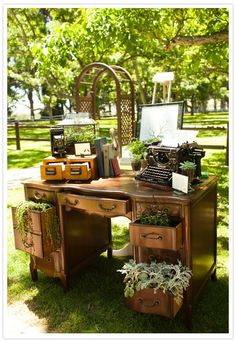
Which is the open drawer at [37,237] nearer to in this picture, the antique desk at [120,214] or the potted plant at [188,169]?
the antique desk at [120,214]

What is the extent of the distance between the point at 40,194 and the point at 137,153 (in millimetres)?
947

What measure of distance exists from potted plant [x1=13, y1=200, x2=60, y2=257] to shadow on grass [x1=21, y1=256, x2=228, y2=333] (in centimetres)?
47

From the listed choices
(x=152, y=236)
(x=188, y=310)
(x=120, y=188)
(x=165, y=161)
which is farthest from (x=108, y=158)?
(x=188, y=310)

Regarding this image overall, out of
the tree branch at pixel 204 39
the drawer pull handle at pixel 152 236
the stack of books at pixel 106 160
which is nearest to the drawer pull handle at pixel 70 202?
the stack of books at pixel 106 160

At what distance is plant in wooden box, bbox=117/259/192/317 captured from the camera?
254cm

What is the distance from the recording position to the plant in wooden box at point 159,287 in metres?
2.54

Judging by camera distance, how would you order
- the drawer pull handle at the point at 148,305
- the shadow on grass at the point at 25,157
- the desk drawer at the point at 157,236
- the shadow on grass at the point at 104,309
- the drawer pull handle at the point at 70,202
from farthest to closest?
the shadow on grass at the point at 25,157
the drawer pull handle at the point at 70,202
the shadow on grass at the point at 104,309
the drawer pull handle at the point at 148,305
the desk drawer at the point at 157,236

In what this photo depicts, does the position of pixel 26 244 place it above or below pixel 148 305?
above

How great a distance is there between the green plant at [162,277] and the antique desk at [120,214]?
4.6 inches

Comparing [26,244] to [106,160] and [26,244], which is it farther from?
[106,160]

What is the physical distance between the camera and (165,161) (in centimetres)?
292

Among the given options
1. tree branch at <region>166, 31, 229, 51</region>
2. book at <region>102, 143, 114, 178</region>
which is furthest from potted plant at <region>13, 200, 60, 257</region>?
tree branch at <region>166, 31, 229, 51</region>

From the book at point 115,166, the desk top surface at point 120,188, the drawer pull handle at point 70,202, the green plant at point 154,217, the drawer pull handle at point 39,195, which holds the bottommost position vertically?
the green plant at point 154,217

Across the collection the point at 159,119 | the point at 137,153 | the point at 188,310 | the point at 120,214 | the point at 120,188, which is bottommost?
the point at 188,310
